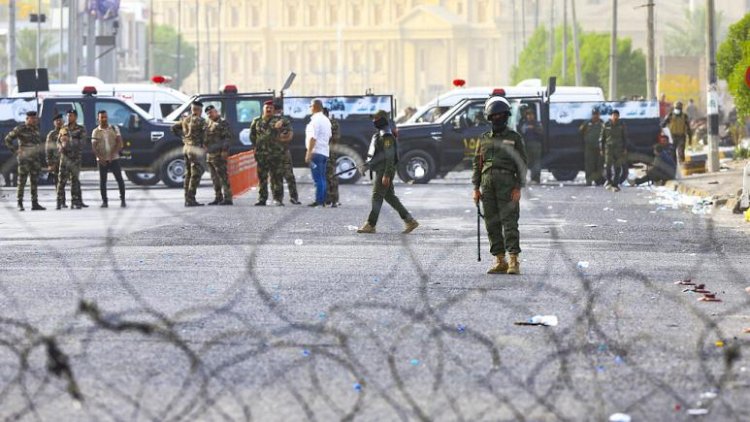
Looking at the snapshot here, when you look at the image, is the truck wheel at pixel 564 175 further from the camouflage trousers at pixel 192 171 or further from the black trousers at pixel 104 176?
the black trousers at pixel 104 176

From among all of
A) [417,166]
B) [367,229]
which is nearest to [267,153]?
[367,229]

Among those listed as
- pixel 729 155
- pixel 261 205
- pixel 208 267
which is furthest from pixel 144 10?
pixel 208 267

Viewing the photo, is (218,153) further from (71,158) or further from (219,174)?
(71,158)

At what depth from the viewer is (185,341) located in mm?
10133

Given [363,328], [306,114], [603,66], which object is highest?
[603,66]

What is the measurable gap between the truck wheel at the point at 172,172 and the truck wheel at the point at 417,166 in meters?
4.51

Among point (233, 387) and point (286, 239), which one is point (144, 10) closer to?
point (286, 239)

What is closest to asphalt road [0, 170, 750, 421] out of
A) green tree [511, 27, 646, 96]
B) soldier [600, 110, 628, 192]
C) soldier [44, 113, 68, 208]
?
soldier [44, 113, 68, 208]

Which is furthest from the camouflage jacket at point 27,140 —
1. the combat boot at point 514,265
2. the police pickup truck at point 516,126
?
the combat boot at point 514,265

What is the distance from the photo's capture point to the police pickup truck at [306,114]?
35.0m

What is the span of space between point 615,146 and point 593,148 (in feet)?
5.78

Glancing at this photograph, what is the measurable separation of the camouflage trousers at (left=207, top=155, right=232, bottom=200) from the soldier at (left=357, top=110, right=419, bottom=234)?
252 inches

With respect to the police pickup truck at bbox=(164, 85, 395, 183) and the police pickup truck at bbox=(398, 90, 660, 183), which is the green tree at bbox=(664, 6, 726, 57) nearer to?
the police pickup truck at bbox=(398, 90, 660, 183)

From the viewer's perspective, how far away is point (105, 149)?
27359mm
